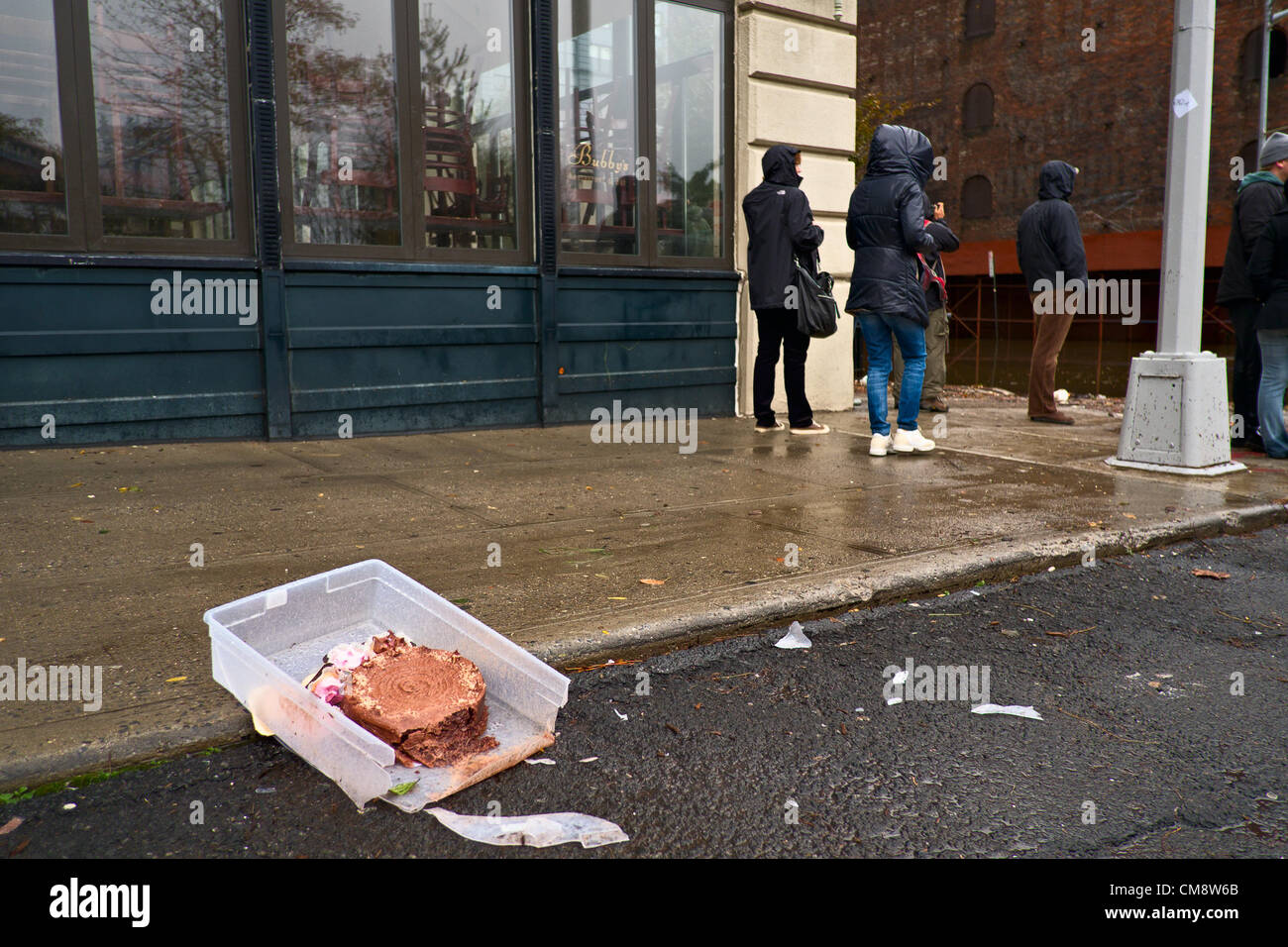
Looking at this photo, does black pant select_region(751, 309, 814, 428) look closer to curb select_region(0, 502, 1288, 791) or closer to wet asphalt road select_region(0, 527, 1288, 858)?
curb select_region(0, 502, 1288, 791)

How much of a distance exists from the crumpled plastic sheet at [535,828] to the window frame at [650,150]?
20.9 feet

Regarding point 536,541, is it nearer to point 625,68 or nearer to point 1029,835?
point 1029,835

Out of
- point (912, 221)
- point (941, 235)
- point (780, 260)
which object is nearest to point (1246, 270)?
point (941, 235)

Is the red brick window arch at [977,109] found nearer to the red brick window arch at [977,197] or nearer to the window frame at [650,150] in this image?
the red brick window arch at [977,197]

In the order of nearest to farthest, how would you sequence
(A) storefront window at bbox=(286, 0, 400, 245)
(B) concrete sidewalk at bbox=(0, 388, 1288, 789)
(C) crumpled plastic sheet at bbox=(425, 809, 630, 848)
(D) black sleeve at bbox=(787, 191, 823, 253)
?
(C) crumpled plastic sheet at bbox=(425, 809, 630, 848), (B) concrete sidewalk at bbox=(0, 388, 1288, 789), (A) storefront window at bbox=(286, 0, 400, 245), (D) black sleeve at bbox=(787, 191, 823, 253)

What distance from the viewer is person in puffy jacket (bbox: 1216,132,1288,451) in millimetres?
7977

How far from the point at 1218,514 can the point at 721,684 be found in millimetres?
3791

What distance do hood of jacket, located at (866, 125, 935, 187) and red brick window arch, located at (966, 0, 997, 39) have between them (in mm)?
32823

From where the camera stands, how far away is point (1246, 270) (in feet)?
26.1

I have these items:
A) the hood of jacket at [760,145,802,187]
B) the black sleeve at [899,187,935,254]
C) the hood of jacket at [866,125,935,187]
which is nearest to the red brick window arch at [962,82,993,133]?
the hood of jacket at [760,145,802,187]

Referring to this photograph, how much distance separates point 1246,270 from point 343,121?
6.76 m

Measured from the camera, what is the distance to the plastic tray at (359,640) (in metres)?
2.54

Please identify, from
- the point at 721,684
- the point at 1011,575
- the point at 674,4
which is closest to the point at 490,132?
the point at 674,4

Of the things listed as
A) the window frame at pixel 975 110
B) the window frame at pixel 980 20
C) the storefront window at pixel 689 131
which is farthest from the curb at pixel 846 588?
the window frame at pixel 980 20
